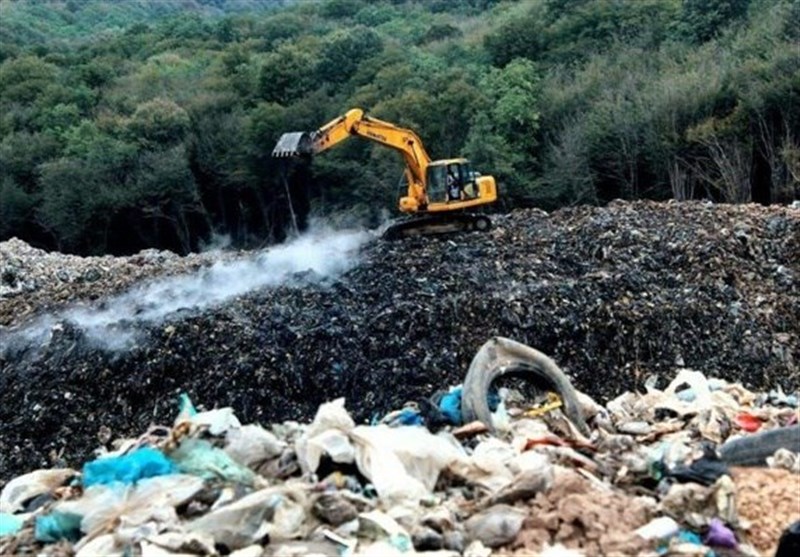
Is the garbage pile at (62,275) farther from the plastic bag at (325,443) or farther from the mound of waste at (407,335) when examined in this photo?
the plastic bag at (325,443)

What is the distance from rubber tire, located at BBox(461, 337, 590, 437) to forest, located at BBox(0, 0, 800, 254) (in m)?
13.3

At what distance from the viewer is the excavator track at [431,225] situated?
13398mm

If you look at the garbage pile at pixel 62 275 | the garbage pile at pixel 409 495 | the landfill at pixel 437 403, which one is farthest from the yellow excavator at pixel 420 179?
the garbage pile at pixel 409 495

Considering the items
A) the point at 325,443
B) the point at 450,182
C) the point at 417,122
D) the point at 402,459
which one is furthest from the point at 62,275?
the point at 402,459

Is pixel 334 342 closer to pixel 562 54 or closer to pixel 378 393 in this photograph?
pixel 378 393

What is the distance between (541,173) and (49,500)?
759 inches

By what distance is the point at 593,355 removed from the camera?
9.76 m

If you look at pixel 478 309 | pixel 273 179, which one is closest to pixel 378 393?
pixel 478 309

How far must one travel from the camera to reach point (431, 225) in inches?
528

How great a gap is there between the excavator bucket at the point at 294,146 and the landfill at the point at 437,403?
1.49 metres

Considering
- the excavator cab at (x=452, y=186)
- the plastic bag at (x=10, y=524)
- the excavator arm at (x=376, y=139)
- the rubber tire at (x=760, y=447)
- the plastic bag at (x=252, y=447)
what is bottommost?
the rubber tire at (x=760, y=447)

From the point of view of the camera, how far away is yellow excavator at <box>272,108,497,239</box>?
43.2 ft

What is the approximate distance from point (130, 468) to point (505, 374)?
259 centimetres

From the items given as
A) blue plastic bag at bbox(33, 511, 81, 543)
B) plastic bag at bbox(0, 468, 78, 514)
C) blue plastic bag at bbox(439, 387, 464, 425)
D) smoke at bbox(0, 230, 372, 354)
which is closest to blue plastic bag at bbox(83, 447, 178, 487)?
blue plastic bag at bbox(33, 511, 81, 543)
